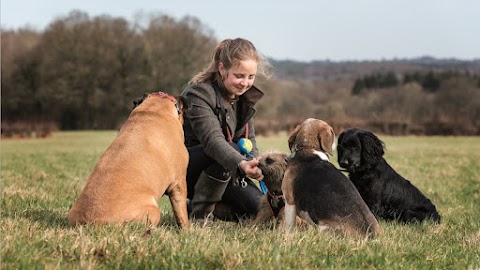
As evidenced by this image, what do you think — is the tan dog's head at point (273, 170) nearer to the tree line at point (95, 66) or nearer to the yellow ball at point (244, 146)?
the yellow ball at point (244, 146)

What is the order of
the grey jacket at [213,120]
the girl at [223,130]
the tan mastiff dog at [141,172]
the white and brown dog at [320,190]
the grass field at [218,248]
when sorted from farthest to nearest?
A: the girl at [223,130]
the grey jacket at [213,120]
the white and brown dog at [320,190]
the tan mastiff dog at [141,172]
the grass field at [218,248]

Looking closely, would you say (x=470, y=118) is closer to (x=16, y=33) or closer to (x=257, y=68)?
(x=257, y=68)

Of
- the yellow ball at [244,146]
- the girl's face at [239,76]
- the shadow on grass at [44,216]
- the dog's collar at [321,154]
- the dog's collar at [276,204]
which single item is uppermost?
the girl's face at [239,76]

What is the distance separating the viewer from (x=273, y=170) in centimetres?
616

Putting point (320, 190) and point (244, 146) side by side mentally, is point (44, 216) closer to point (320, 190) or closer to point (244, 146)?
point (244, 146)

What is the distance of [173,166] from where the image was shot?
5469 mm

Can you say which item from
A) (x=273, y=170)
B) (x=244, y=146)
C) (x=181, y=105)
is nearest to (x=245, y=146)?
(x=244, y=146)

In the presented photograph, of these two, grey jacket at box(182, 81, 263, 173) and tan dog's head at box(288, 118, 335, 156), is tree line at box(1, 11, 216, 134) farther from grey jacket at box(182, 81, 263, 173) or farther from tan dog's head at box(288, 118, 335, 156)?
tan dog's head at box(288, 118, 335, 156)

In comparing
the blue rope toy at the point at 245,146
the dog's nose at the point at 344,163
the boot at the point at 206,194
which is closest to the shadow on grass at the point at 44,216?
the boot at the point at 206,194

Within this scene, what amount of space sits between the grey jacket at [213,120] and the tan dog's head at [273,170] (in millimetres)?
317

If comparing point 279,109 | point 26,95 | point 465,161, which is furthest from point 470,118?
point 26,95

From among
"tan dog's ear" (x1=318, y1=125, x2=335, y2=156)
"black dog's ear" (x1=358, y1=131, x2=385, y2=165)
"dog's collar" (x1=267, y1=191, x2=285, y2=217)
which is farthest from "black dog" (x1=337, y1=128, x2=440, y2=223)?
"tan dog's ear" (x1=318, y1=125, x2=335, y2=156)

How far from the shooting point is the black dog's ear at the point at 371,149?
7.37 meters

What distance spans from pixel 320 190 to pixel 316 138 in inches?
26.3
